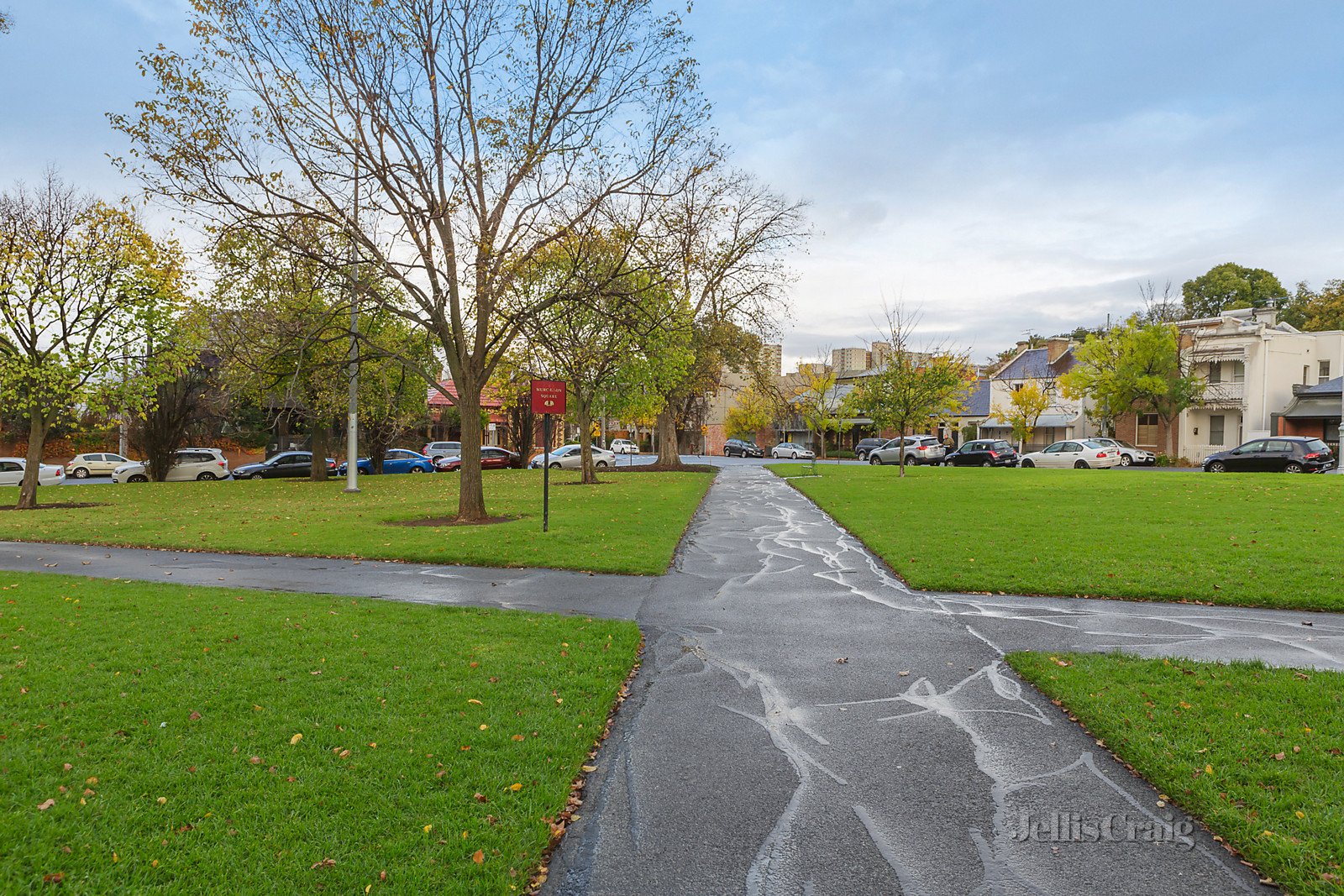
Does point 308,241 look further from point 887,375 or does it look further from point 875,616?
point 887,375

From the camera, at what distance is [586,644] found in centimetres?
688

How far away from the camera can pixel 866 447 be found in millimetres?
62094

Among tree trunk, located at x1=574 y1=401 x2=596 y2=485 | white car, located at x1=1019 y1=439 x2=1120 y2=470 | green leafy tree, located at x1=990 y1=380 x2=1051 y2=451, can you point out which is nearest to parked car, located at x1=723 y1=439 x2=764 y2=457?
green leafy tree, located at x1=990 y1=380 x2=1051 y2=451

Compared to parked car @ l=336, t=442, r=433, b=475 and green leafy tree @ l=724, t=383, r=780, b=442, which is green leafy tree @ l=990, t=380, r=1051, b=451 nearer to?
green leafy tree @ l=724, t=383, r=780, b=442

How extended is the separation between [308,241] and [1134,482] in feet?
82.4

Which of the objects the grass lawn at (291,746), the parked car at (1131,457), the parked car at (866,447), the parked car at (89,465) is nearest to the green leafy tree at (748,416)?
the parked car at (866,447)

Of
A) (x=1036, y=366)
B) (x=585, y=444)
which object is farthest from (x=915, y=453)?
(x=585, y=444)

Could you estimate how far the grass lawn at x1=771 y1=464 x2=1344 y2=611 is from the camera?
30.8 feet

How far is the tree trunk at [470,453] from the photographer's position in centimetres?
1578

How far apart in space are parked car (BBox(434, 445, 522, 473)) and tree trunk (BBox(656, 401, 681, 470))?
978 centimetres

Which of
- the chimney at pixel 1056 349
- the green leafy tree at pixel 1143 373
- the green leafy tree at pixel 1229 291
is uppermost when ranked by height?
the green leafy tree at pixel 1229 291

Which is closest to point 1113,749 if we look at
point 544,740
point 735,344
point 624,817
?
point 624,817

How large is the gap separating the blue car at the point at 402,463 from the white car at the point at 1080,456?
32683 mm

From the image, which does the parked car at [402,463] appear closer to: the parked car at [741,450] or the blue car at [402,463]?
the blue car at [402,463]
